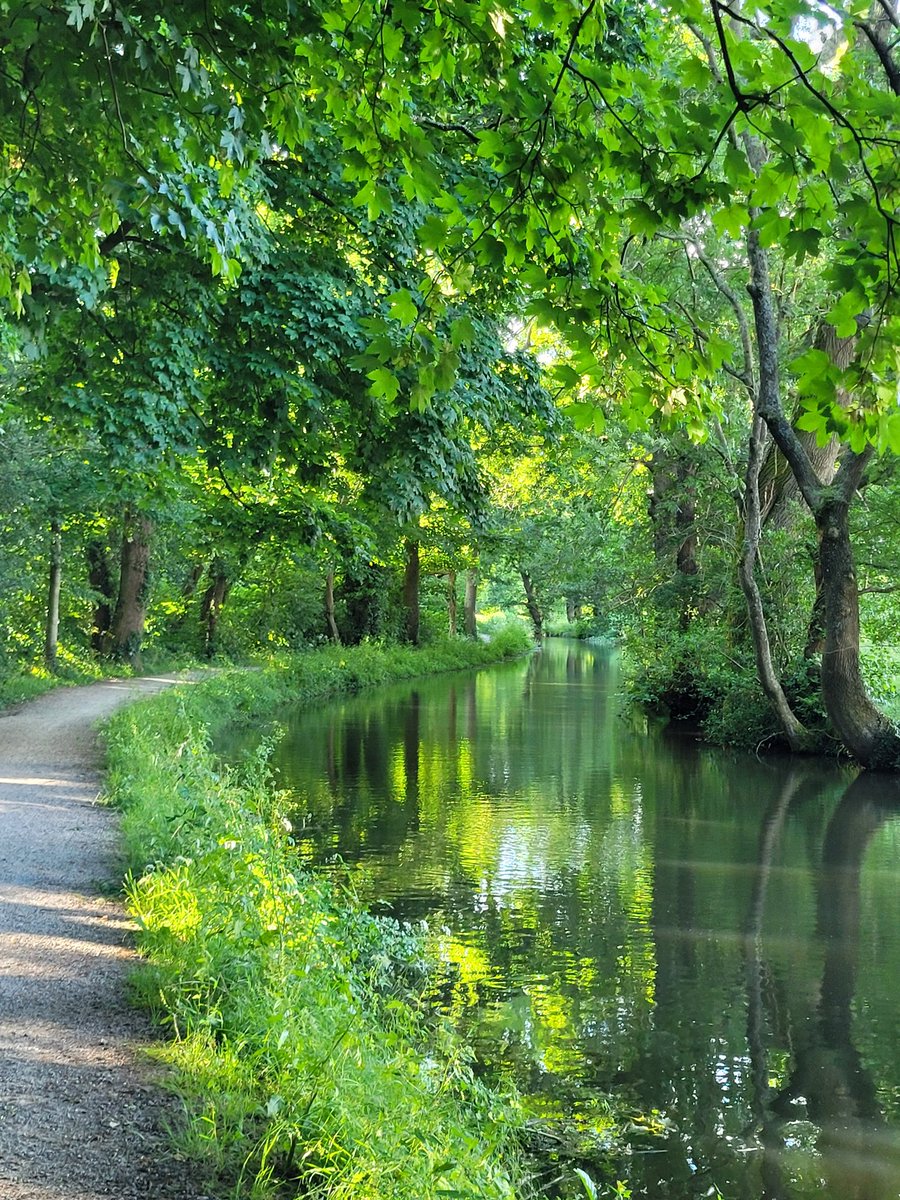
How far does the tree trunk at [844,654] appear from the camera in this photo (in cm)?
1722

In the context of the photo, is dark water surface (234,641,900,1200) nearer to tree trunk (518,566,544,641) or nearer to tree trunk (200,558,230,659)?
tree trunk (200,558,230,659)

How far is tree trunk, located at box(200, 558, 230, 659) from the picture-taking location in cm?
3353

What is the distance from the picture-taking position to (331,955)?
6250 mm

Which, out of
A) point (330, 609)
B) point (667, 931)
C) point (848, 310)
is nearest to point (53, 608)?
point (330, 609)

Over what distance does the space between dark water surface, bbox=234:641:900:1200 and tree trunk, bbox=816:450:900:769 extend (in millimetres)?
710

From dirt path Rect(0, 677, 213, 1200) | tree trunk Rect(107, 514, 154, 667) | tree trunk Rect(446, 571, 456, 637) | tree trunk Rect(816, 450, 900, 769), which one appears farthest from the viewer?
tree trunk Rect(446, 571, 456, 637)

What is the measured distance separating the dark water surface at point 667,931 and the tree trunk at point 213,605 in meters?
14.9

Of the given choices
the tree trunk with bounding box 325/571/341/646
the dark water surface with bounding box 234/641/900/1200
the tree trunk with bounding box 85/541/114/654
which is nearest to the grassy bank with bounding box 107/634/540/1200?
the dark water surface with bounding box 234/641/900/1200

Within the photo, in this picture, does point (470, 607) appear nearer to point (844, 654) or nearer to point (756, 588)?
point (756, 588)

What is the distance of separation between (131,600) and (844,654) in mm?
18141

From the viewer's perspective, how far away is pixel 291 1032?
4.93 metres

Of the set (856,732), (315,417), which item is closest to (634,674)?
(856,732)

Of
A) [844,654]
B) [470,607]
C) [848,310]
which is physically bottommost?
[844,654]

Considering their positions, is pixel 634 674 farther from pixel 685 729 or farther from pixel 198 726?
pixel 198 726
